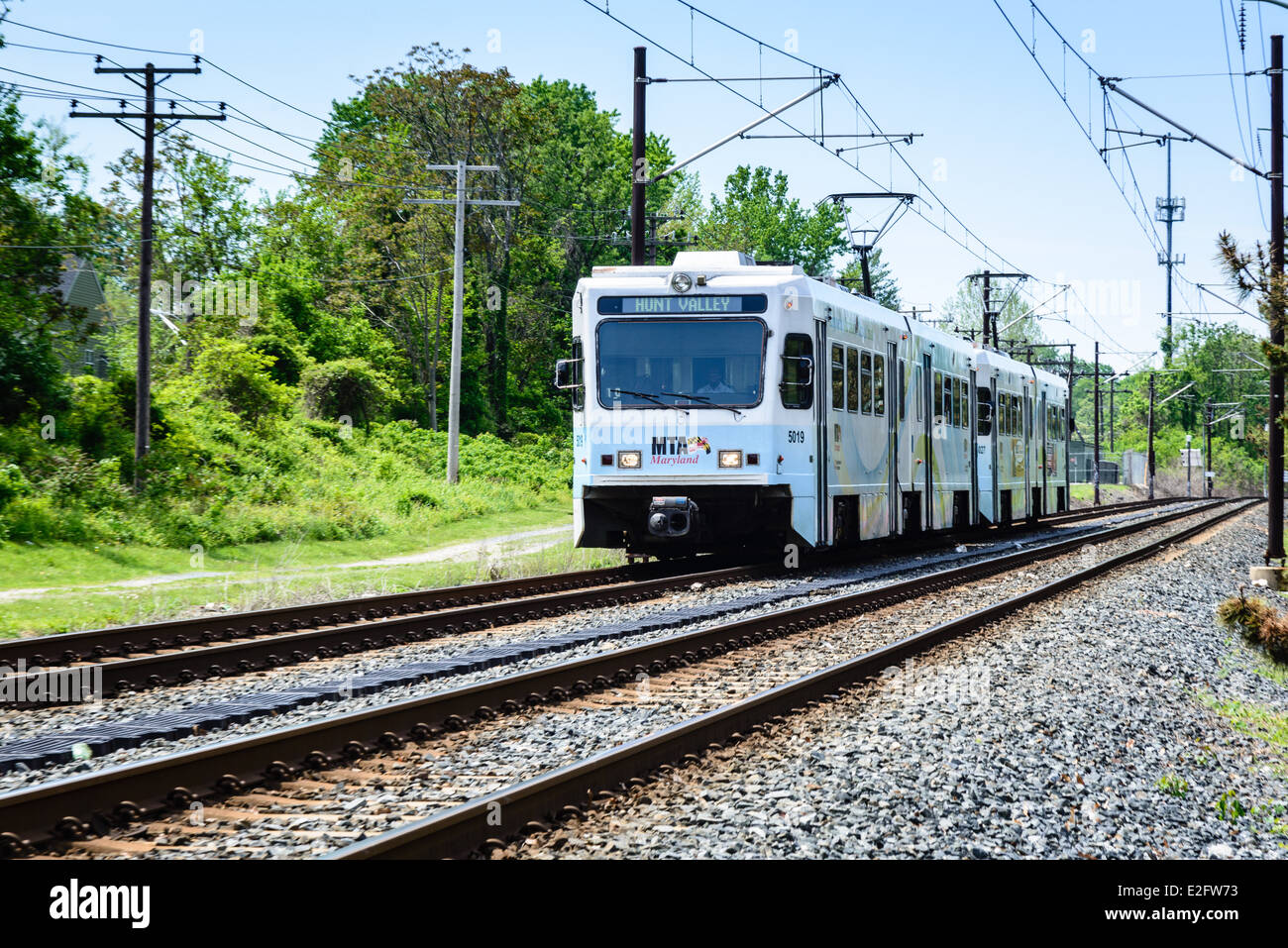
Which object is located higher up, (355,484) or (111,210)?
(111,210)

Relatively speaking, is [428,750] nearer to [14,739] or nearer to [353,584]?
[14,739]

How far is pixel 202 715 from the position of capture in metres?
8.14

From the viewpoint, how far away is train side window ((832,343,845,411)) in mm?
18703

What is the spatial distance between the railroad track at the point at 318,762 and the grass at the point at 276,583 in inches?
253

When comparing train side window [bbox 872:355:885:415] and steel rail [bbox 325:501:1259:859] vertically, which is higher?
train side window [bbox 872:355:885:415]

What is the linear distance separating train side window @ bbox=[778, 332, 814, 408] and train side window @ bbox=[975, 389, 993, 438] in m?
11.5

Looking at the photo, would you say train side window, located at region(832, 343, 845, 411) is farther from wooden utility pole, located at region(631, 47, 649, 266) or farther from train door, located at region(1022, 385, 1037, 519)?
train door, located at region(1022, 385, 1037, 519)

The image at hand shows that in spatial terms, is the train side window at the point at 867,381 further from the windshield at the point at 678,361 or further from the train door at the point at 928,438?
the train door at the point at 928,438

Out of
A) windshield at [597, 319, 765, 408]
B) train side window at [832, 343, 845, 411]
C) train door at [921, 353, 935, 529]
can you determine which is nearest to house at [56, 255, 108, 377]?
train door at [921, 353, 935, 529]

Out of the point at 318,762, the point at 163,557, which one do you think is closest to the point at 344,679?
the point at 318,762

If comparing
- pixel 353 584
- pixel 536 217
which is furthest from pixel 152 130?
pixel 536 217

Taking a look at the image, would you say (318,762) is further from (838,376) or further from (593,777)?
(838,376)

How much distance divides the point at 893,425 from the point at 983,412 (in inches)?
285
